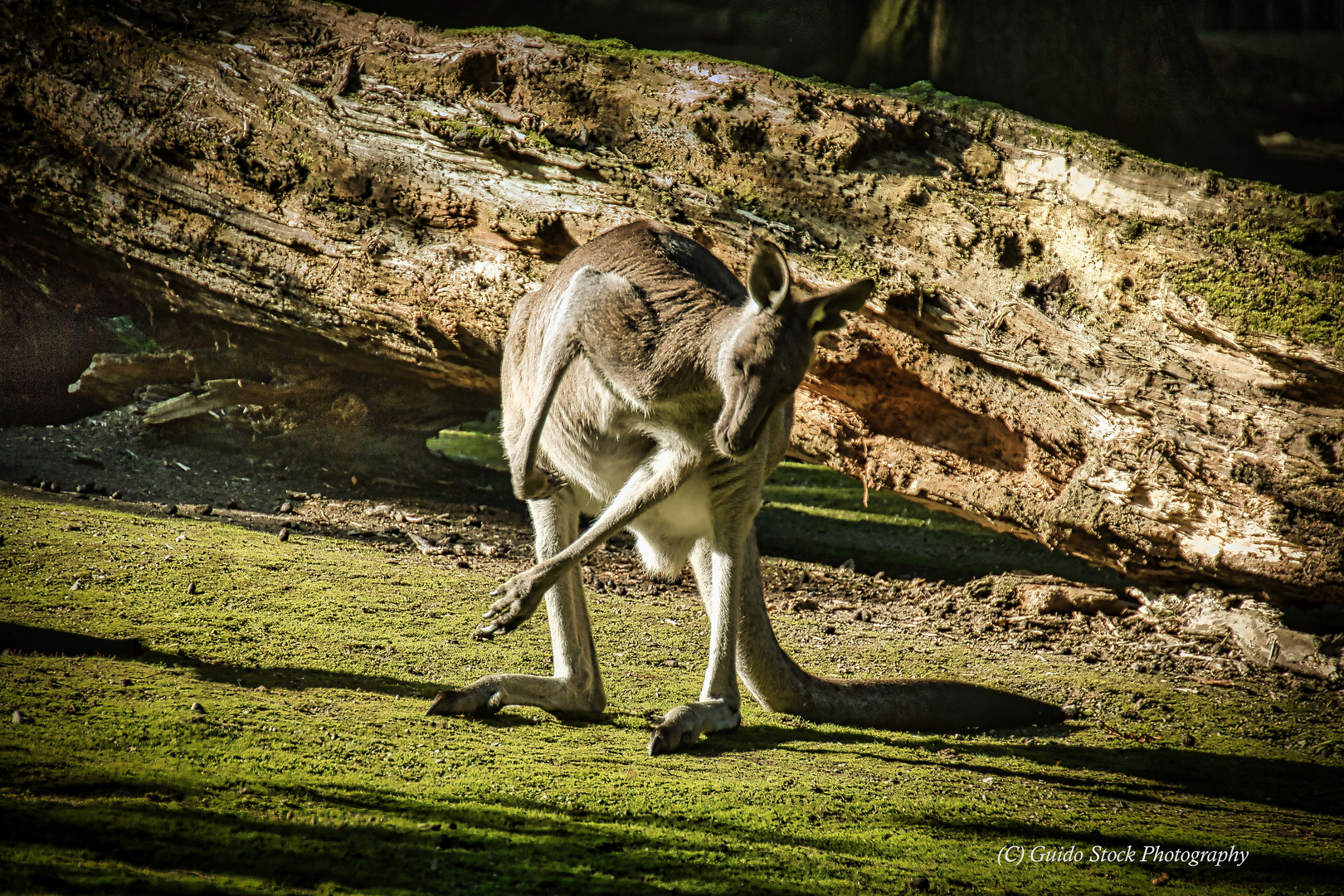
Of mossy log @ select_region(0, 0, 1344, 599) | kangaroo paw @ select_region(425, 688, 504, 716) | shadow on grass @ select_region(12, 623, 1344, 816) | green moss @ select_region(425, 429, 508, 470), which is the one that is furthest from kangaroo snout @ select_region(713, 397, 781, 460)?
green moss @ select_region(425, 429, 508, 470)

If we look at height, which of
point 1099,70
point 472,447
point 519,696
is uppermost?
point 1099,70

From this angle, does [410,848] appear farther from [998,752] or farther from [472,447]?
[472,447]

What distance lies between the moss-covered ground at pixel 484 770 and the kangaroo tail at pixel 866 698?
0.30ft

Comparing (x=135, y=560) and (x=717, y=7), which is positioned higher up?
(x=717, y=7)

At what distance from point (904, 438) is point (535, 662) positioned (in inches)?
99.2

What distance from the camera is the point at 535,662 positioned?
359 centimetres

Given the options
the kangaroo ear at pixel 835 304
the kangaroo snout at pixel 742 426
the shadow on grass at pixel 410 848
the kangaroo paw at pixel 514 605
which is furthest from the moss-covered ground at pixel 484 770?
the kangaroo ear at pixel 835 304

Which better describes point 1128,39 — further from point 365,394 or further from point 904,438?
point 365,394

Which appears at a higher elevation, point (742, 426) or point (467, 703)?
point (742, 426)

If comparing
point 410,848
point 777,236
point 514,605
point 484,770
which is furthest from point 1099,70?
point 410,848

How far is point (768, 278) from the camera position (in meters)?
2.78

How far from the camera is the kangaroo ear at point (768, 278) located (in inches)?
106

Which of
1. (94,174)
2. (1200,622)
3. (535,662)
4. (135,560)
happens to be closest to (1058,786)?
(535,662)

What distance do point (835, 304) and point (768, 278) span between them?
22cm
